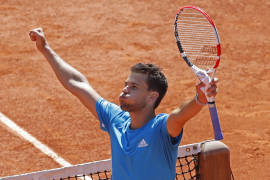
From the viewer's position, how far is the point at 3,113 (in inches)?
340

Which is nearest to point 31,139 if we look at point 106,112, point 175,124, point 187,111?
point 106,112

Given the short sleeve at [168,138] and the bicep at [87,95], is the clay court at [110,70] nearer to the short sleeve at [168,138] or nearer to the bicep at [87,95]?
the bicep at [87,95]

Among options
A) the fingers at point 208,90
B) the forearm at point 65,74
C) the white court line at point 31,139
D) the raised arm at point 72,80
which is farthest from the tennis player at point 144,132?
the white court line at point 31,139

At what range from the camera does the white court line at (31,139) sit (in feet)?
24.2

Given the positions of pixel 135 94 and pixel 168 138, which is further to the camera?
pixel 135 94

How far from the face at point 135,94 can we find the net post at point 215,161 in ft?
2.73

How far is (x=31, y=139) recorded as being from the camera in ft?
25.9

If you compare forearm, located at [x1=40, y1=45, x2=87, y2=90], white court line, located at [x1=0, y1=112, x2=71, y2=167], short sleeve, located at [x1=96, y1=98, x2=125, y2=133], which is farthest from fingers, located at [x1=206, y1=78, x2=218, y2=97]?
white court line, located at [x1=0, y1=112, x2=71, y2=167]

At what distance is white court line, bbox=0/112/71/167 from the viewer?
24.2 feet

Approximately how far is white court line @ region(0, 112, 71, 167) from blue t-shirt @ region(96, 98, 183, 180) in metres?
3.87

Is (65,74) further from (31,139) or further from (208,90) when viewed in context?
(31,139)

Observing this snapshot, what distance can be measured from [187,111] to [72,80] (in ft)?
4.55

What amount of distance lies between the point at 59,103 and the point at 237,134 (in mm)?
3160

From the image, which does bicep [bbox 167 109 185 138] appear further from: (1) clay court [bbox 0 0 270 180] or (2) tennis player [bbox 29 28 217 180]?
(1) clay court [bbox 0 0 270 180]
